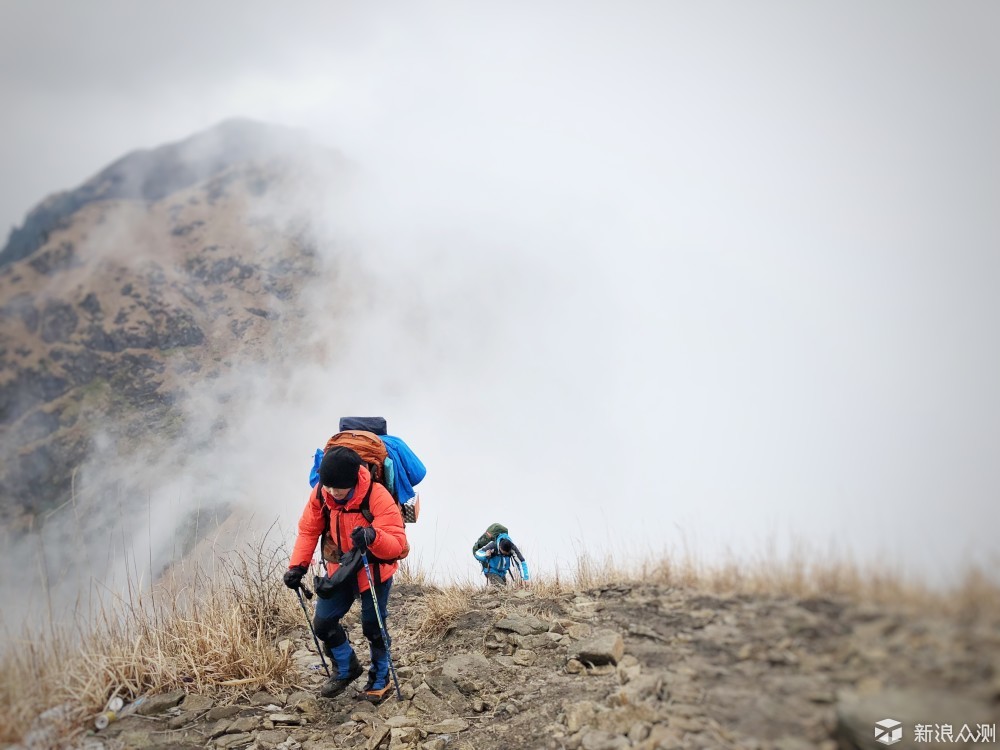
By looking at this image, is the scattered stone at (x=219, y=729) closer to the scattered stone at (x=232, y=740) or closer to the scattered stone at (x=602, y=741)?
the scattered stone at (x=232, y=740)

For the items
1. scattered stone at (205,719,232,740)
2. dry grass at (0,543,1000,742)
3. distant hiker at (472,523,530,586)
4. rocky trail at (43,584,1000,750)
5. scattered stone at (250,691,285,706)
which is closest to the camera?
rocky trail at (43,584,1000,750)

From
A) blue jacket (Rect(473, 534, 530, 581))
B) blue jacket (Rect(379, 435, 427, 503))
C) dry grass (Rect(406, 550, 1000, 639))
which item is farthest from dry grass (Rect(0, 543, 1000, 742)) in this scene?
blue jacket (Rect(379, 435, 427, 503))

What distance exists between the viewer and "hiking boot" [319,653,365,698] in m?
4.41

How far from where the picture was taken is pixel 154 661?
165 inches

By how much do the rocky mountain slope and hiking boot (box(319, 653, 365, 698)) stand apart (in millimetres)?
9117

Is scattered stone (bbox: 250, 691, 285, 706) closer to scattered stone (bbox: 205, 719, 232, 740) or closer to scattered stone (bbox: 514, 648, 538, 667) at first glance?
scattered stone (bbox: 205, 719, 232, 740)

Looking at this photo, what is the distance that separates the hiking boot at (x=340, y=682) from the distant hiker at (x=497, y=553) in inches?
→ 103

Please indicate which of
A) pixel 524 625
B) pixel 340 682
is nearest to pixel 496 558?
pixel 524 625

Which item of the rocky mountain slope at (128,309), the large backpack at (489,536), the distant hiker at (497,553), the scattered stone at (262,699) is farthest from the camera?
the rocky mountain slope at (128,309)

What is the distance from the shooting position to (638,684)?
328 cm

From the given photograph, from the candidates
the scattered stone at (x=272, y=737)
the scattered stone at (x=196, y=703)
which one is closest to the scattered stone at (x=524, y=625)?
the scattered stone at (x=272, y=737)

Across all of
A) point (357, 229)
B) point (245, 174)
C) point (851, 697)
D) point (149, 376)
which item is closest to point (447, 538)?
point (149, 376)

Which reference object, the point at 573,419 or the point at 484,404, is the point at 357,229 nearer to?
the point at 484,404

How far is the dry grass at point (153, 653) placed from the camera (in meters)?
3.61
